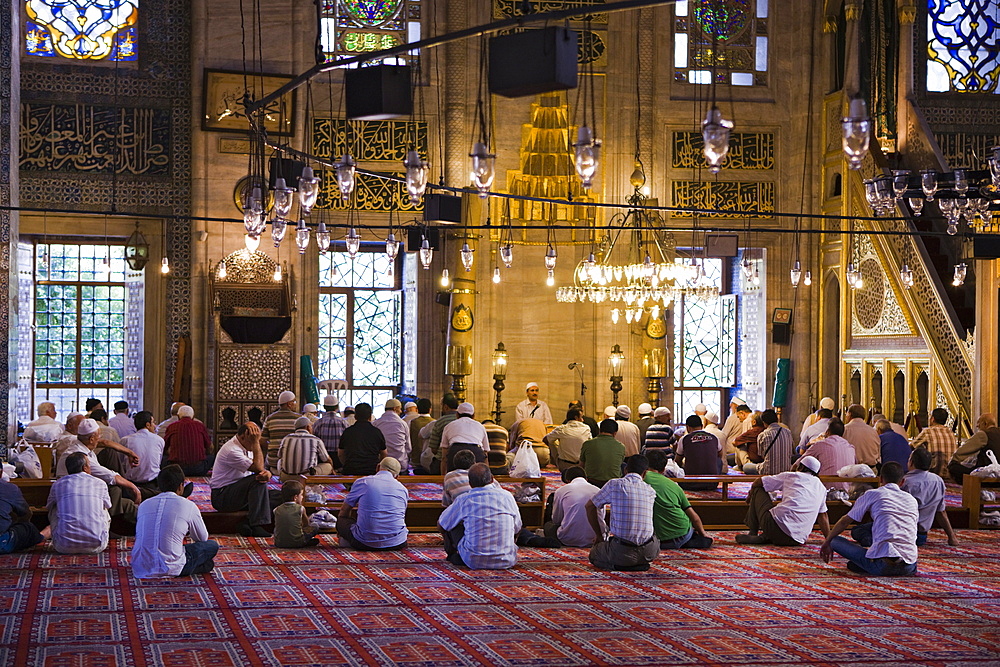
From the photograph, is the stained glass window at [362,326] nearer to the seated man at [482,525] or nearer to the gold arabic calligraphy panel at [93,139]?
the gold arabic calligraphy panel at [93,139]

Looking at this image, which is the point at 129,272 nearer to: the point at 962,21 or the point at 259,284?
the point at 259,284

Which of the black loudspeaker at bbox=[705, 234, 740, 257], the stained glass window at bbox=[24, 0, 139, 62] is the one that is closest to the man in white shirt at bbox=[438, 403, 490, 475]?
the black loudspeaker at bbox=[705, 234, 740, 257]

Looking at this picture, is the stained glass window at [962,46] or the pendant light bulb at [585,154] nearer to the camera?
the pendant light bulb at [585,154]

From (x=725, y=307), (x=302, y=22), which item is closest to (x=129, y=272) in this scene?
(x=302, y=22)

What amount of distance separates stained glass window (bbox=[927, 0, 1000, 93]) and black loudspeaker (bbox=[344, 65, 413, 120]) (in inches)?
371

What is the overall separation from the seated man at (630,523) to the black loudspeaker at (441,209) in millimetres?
3556

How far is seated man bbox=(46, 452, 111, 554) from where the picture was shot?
6.42m

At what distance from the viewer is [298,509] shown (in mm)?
6891

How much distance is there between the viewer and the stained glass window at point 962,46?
1330 centimetres

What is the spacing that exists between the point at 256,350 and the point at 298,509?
18.1 ft

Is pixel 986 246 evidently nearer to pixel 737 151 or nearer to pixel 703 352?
pixel 737 151

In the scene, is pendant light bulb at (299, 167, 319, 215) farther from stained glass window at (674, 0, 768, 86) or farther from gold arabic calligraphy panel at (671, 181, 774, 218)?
→ stained glass window at (674, 0, 768, 86)

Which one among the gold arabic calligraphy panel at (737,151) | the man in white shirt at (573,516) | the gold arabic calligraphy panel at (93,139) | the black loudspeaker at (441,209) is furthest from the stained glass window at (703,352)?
the man in white shirt at (573,516)

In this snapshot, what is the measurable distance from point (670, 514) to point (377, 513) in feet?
5.26
